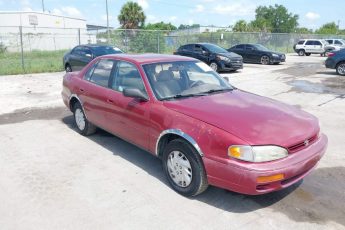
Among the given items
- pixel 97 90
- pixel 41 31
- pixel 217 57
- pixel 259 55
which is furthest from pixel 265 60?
pixel 41 31

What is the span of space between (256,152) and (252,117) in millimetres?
580

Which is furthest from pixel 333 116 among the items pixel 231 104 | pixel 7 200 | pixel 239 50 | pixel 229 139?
pixel 239 50

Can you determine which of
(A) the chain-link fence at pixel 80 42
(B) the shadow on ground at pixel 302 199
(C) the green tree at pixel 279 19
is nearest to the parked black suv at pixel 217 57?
(A) the chain-link fence at pixel 80 42

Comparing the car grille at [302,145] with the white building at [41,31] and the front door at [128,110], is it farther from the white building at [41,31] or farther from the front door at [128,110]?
the white building at [41,31]

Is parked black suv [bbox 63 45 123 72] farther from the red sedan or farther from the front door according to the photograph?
the front door

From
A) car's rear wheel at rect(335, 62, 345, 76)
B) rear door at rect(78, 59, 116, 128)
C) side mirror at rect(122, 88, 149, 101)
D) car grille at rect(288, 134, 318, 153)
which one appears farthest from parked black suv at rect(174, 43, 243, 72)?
car grille at rect(288, 134, 318, 153)

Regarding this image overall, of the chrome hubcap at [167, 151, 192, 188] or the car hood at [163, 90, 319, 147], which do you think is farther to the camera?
the chrome hubcap at [167, 151, 192, 188]

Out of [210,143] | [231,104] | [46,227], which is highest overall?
[231,104]

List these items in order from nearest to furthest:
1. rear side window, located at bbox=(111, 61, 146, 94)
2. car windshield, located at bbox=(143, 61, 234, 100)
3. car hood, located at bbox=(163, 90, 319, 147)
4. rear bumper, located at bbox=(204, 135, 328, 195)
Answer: rear bumper, located at bbox=(204, 135, 328, 195) → car hood, located at bbox=(163, 90, 319, 147) → car windshield, located at bbox=(143, 61, 234, 100) → rear side window, located at bbox=(111, 61, 146, 94)

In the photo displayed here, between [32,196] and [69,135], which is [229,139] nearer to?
[32,196]

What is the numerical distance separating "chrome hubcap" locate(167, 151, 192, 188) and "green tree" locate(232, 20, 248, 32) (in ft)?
192

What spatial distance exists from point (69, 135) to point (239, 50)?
756 inches

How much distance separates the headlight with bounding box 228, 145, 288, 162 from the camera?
3342 millimetres

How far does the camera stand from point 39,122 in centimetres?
732
